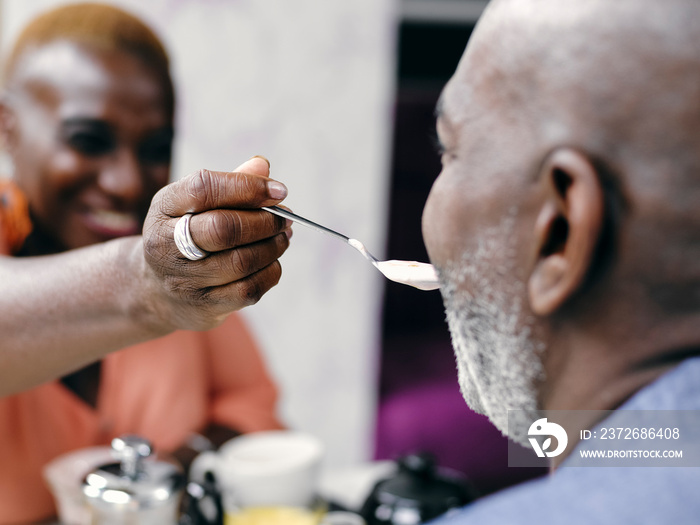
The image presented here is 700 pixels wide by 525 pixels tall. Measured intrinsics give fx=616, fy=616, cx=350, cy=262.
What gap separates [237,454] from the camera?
0.98 metres

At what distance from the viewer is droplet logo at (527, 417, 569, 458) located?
1.83 feet

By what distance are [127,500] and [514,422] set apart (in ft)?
1.57

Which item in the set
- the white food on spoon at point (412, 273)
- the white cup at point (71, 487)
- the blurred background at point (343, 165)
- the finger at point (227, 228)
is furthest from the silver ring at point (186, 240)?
the blurred background at point (343, 165)

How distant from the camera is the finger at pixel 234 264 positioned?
0.61 meters

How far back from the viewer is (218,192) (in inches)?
23.3

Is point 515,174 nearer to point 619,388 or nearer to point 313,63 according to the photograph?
point 619,388

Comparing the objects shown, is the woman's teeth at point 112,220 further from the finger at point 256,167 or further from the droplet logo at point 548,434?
the droplet logo at point 548,434

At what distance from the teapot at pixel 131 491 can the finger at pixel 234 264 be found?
27 centimetres

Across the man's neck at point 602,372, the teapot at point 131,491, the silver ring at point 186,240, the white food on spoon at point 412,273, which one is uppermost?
the silver ring at point 186,240

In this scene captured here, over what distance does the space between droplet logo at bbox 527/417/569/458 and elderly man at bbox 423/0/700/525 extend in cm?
1

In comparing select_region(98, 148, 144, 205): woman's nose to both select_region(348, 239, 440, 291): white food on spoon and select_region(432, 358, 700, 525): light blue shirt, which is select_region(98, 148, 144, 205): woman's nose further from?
select_region(432, 358, 700, 525): light blue shirt

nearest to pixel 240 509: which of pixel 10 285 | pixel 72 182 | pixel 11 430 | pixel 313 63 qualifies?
pixel 10 285

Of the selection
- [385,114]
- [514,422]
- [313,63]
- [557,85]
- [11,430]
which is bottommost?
[11,430]

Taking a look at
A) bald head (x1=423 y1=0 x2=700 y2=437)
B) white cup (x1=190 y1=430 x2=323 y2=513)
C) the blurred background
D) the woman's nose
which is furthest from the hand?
the blurred background
